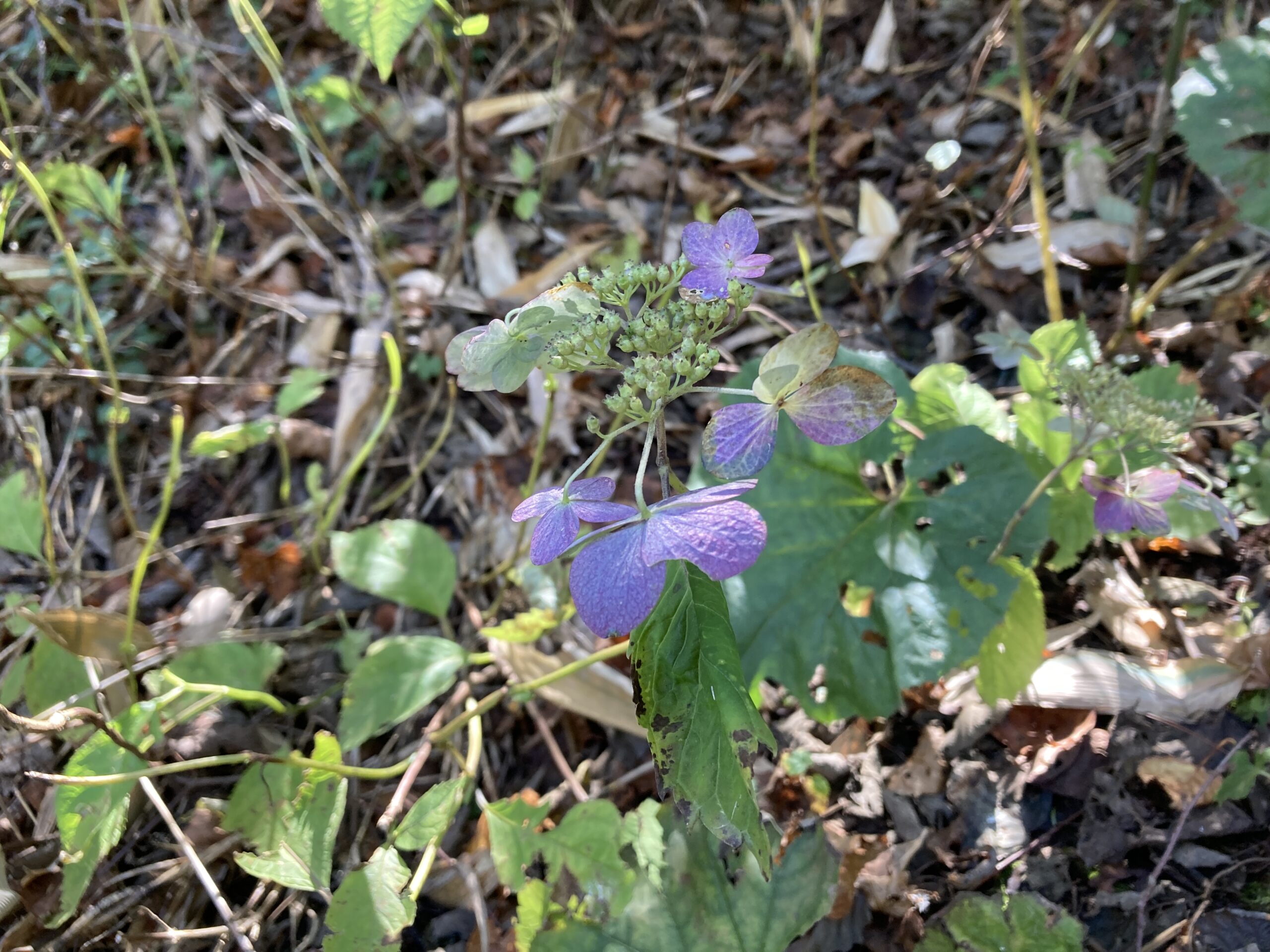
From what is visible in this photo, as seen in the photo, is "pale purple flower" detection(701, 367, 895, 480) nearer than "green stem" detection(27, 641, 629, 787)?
Yes

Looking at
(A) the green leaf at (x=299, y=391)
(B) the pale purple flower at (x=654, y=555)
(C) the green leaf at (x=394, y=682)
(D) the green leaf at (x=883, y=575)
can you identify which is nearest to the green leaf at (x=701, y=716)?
(B) the pale purple flower at (x=654, y=555)

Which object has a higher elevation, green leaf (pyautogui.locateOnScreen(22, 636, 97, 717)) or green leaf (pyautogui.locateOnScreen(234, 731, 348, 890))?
green leaf (pyautogui.locateOnScreen(234, 731, 348, 890))

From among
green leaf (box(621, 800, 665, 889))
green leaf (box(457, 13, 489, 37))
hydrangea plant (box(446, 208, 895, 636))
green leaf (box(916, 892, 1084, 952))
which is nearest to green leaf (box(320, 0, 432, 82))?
green leaf (box(457, 13, 489, 37))

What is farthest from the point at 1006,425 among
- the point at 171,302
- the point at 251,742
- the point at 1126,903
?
the point at 171,302

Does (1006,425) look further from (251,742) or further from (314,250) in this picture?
(314,250)

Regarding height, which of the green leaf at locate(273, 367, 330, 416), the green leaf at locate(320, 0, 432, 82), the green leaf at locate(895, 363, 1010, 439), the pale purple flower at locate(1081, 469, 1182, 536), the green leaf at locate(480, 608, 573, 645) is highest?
the green leaf at locate(320, 0, 432, 82)

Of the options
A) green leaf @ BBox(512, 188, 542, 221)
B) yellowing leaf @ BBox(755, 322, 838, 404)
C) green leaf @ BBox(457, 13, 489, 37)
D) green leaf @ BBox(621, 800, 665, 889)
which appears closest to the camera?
yellowing leaf @ BBox(755, 322, 838, 404)

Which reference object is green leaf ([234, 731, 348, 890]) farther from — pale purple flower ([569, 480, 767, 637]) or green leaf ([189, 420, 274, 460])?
green leaf ([189, 420, 274, 460])
